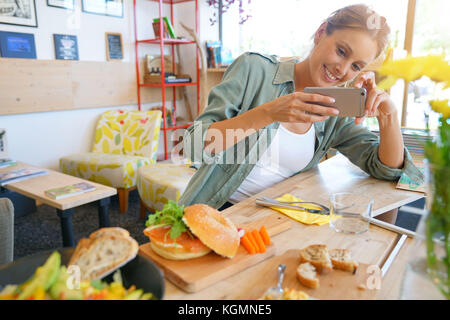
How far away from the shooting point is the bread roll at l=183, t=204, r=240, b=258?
2.31ft

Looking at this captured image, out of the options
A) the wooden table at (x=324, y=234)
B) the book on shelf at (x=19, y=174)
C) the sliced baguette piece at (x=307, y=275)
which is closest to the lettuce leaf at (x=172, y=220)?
the wooden table at (x=324, y=234)

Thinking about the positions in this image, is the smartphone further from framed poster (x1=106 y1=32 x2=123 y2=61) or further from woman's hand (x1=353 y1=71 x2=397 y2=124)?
framed poster (x1=106 y1=32 x2=123 y2=61)

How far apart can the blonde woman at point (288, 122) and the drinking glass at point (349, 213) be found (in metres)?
0.26

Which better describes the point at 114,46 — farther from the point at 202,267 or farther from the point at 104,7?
the point at 202,267

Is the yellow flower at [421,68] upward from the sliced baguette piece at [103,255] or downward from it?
upward

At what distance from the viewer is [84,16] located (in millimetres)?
3531

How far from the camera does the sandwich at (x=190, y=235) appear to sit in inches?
27.5

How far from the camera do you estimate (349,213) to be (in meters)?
0.96

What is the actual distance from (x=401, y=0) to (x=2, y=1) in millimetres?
3420

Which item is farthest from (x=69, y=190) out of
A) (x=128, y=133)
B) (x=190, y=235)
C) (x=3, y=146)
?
(x=128, y=133)

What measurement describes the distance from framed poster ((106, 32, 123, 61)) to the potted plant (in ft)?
12.3

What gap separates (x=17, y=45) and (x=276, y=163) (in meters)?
2.84

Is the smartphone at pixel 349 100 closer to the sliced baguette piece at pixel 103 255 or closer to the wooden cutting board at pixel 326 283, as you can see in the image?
the wooden cutting board at pixel 326 283

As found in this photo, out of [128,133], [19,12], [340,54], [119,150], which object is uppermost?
[19,12]
